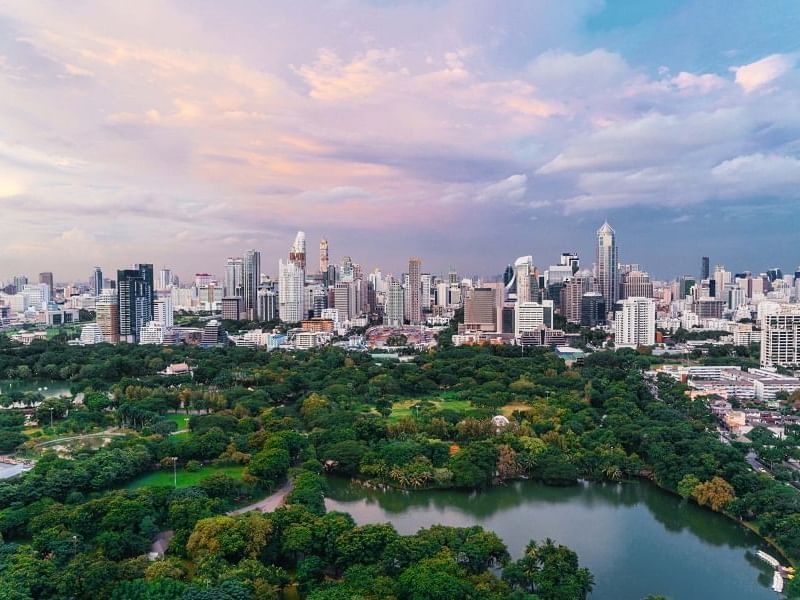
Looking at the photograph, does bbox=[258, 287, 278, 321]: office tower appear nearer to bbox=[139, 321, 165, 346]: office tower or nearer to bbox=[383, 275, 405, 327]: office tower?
bbox=[383, 275, 405, 327]: office tower

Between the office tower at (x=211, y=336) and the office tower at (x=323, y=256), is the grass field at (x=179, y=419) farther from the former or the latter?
the office tower at (x=323, y=256)

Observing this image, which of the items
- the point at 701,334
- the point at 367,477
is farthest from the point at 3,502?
the point at 701,334

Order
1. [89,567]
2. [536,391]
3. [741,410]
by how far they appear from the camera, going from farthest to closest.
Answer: [536,391], [741,410], [89,567]

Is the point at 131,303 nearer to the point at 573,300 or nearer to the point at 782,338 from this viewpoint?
the point at 573,300

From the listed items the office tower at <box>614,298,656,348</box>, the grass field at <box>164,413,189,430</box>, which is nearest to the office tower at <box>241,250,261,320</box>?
the office tower at <box>614,298,656,348</box>

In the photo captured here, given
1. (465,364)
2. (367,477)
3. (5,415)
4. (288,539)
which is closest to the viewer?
(288,539)

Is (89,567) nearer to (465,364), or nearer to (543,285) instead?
(465,364)

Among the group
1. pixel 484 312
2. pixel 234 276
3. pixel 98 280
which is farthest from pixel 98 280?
pixel 484 312
